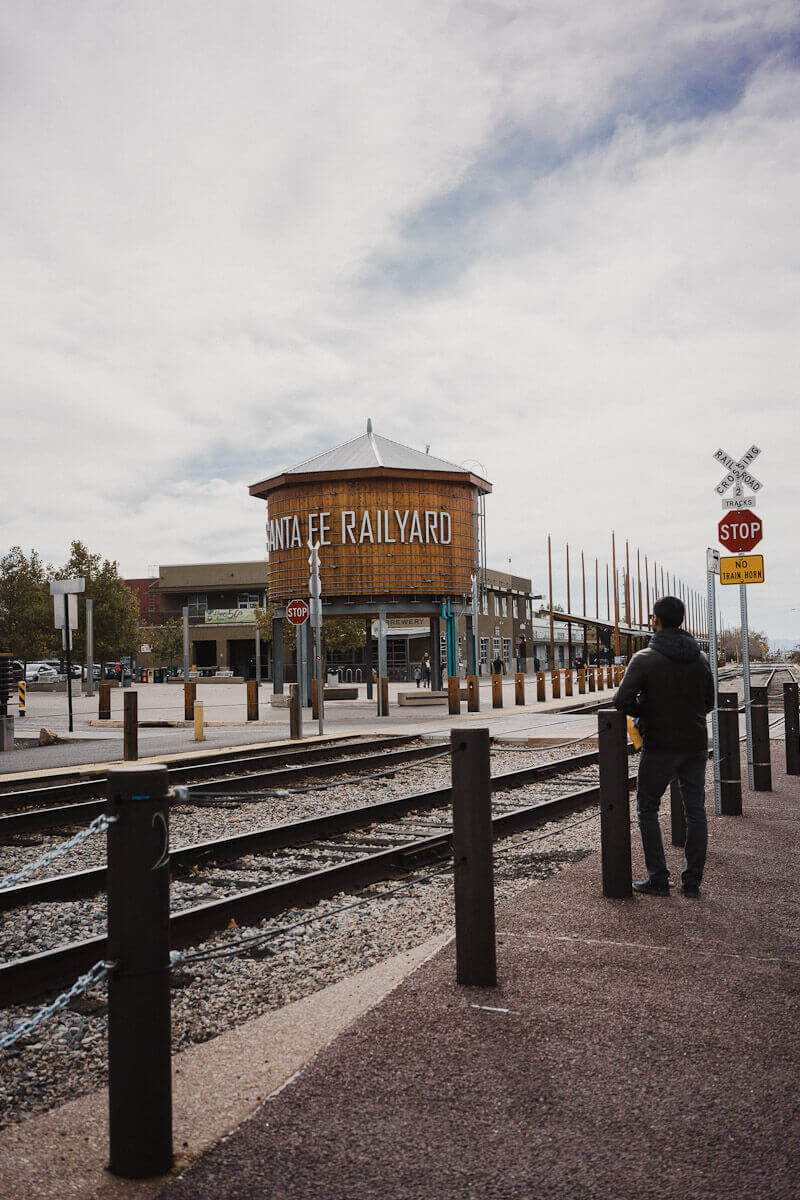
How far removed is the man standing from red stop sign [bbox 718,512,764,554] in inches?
216

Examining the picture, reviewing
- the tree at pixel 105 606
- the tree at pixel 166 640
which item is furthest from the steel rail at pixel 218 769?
the tree at pixel 166 640

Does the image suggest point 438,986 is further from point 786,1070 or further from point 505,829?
point 505,829

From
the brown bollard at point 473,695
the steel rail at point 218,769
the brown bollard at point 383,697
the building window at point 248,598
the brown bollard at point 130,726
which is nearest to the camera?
the steel rail at point 218,769

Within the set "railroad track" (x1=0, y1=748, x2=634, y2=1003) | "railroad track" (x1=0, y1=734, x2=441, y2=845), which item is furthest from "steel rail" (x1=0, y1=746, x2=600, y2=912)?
"railroad track" (x1=0, y1=734, x2=441, y2=845)

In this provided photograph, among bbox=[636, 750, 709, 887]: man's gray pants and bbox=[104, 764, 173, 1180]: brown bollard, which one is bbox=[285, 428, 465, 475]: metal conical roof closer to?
bbox=[636, 750, 709, 887]: man's gray pants

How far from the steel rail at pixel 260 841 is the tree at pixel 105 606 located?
48400 millimetres

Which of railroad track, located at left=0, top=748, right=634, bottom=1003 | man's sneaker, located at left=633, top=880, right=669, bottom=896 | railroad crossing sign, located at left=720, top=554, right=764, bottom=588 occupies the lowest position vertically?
railroad track, located at left=0, top=748, right=634, bottom=1003

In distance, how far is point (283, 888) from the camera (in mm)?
6172

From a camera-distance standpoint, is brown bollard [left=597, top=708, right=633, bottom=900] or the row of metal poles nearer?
the row of metal poles

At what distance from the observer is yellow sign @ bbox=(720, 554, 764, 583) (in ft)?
35.8

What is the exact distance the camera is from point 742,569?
11.1 metres

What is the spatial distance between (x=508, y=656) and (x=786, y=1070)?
87.1 m

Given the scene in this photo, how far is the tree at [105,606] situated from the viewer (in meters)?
57.0

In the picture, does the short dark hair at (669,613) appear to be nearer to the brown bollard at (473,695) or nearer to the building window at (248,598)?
the brown bollard at (473,695)
